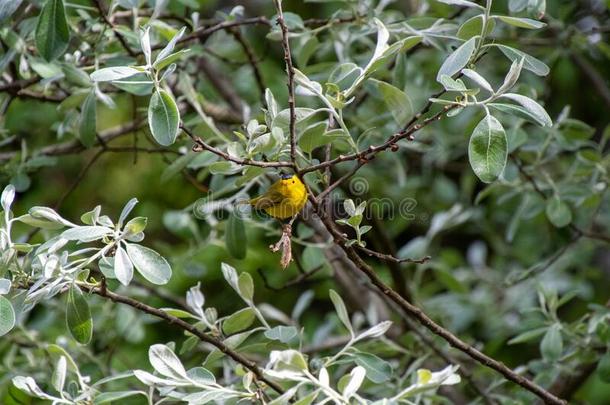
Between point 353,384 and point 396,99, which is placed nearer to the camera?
point 353,384

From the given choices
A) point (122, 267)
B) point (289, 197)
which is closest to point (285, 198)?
point (289, 197)

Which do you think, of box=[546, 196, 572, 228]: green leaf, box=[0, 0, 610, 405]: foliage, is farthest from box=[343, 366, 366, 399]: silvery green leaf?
box=[546, 196, 572, 228]: green leaf

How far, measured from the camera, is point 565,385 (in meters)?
1.72

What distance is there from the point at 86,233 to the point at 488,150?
52cm

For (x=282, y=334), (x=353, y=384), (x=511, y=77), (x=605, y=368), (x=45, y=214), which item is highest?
(x=511, y=77)

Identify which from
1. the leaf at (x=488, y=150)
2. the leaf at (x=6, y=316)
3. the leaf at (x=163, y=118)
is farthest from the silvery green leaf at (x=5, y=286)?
the leaf at (x=488, y=150)

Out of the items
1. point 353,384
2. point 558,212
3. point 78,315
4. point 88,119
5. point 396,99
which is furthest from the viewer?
point 558,212

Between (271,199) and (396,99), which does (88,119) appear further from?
(396,99)

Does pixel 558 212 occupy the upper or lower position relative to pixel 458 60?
lower

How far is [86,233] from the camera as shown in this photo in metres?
1.01

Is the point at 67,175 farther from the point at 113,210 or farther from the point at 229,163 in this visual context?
the point at 229,163

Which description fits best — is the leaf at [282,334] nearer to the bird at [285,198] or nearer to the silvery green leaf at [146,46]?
the bird at [285,198]

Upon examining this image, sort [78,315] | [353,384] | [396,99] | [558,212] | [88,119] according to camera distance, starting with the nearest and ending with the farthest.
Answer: [353,384] < [78,315] < [396,99] < [88,119] < [558,212]

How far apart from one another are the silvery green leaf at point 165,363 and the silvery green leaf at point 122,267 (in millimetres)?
109
